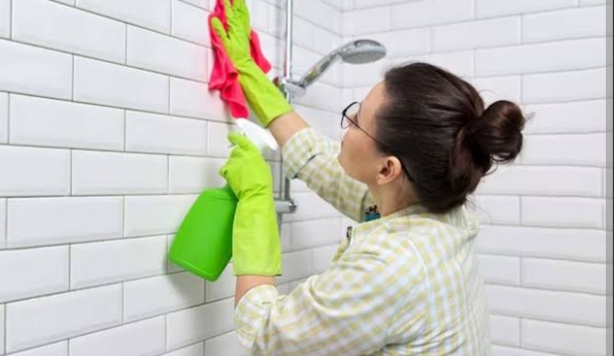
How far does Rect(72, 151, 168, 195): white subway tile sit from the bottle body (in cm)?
9

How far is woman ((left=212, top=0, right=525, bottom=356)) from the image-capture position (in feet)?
2.97

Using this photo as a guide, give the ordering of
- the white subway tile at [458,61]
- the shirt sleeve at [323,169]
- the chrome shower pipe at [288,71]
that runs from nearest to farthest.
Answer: the shirt sleeve at [323,169] < the chrome shower pipe at [288,71] < the white subway tile at [458,61]

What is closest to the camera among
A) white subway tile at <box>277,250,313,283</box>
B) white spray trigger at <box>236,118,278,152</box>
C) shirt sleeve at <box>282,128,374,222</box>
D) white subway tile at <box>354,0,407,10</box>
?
white spray trigger at <box>236,118,278,152</box>

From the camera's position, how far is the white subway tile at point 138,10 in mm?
1040

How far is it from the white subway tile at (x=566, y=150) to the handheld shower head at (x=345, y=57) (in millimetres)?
478

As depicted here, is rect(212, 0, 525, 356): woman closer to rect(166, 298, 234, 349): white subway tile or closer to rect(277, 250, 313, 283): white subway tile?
rect(166, 298, 234, 349): white subway tile

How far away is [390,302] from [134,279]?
48 centimetres

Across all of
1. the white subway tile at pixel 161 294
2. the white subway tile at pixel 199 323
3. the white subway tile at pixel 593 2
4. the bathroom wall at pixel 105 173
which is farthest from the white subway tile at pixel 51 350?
the white subway tile at pixel 593 2

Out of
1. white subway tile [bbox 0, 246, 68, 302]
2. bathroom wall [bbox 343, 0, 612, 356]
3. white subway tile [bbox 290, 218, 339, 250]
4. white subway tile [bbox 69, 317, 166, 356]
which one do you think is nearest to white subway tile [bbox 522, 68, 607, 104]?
bathroom wall [bbox 343, 0, 612, 356]

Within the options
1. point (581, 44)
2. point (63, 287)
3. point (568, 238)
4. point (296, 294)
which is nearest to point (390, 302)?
point (296, 294)

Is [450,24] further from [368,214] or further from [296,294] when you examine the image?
[296,294]

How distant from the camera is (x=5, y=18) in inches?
35.2

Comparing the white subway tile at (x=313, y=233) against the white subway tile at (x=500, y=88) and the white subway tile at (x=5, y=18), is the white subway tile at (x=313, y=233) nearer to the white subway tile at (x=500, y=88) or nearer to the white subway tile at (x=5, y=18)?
the white subway tile at (x=500, y=88)

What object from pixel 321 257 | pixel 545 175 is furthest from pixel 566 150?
pixel 321 257
